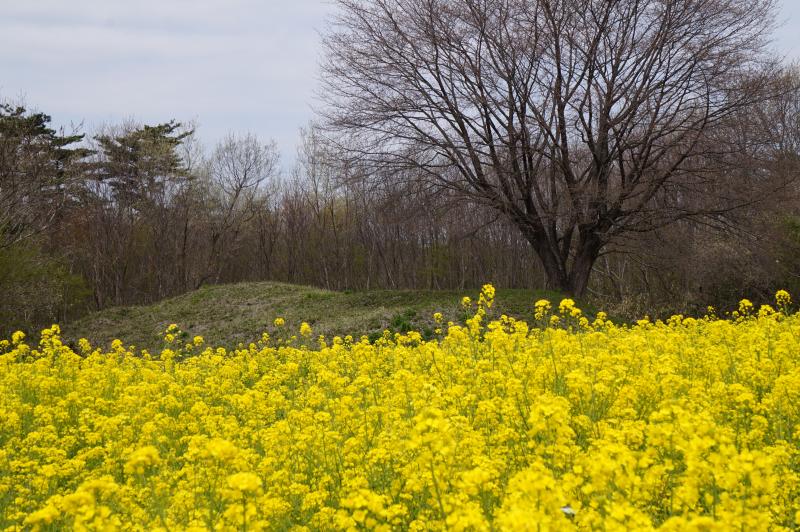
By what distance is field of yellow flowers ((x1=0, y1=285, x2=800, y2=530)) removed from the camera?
2.82 meters

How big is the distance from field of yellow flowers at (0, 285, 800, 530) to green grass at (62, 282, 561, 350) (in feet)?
24.1

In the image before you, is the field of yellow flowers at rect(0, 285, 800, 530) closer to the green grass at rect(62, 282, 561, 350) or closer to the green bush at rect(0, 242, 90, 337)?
the green grass at rect(62, 282, 561, 350)

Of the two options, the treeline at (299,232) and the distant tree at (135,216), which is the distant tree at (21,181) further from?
the distant tree at (135,216)

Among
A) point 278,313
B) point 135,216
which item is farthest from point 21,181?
point 135,216

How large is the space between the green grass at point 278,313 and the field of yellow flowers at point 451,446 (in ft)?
24.1

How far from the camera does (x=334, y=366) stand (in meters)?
7.39

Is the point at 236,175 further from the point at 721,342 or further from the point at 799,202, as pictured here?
the point at 721,342

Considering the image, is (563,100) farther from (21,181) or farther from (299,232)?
(299,232)

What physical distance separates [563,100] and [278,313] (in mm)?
9609

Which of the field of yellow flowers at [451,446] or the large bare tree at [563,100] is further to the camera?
the large bare tree at [563,100]

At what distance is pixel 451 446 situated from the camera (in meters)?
3.04

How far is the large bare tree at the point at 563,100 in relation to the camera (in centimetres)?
1588

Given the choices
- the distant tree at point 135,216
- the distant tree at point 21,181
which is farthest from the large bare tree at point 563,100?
the distant tree at point 135,216

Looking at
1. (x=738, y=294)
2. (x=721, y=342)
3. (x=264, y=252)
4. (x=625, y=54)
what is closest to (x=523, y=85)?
(x=625, y=54)
